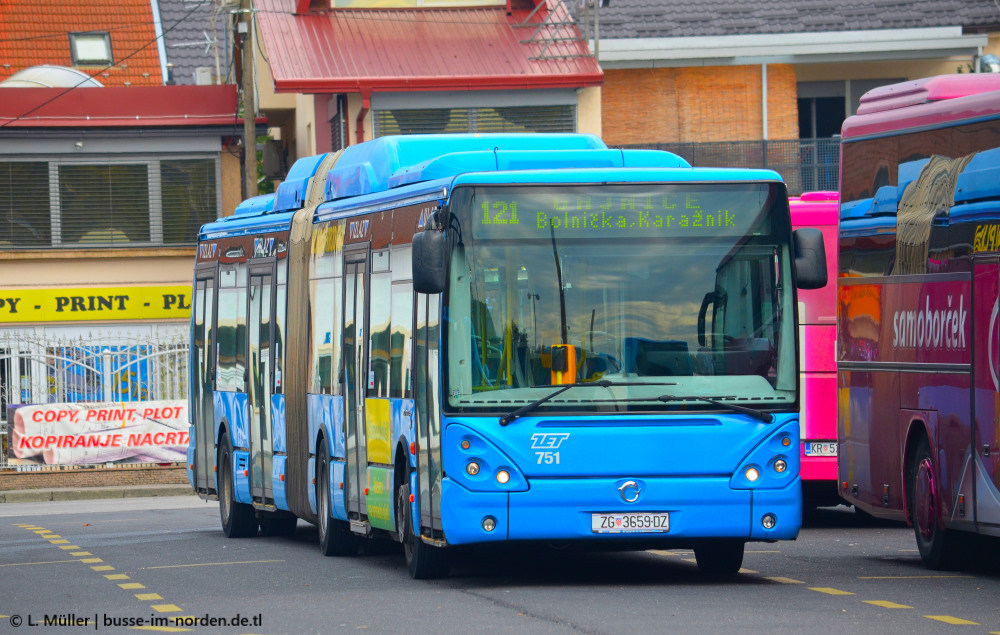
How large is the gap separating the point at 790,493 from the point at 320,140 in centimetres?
2174

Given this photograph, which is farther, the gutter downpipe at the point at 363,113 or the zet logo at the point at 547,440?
the gutter downpipe at the point at 363,113

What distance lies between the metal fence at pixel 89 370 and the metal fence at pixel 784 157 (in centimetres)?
908

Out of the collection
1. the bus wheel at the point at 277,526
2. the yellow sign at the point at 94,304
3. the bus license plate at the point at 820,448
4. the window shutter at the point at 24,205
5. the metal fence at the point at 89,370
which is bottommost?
the bus wheel at the point at 277,526

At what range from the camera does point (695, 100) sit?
115 feet

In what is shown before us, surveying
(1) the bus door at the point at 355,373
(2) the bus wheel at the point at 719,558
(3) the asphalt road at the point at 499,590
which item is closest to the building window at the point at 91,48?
(3) the asphalt road at the point at 499,590

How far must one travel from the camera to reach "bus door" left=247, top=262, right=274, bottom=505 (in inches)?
713

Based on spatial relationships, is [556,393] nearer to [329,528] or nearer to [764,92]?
[329,528]

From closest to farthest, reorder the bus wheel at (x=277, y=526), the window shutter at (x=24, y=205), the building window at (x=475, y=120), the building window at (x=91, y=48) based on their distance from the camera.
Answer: the bus wheel at (x=277, y=526), the building window at (x=475, y=120), the window shutter at (x=24, y=205), the building window at (x=91, y=48)

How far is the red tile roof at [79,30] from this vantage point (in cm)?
4472

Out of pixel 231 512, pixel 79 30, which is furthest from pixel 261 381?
pixel 79 30

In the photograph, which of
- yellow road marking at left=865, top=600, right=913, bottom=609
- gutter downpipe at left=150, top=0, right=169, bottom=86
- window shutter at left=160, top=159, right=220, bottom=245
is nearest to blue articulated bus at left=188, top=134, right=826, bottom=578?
yellow road marking at left=865, top=600, right=913, bottom=609

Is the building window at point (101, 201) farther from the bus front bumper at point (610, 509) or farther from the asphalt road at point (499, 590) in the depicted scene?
the bus front bumper at point (610, 509)

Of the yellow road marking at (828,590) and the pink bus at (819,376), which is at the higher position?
the pink bus at (819,376)

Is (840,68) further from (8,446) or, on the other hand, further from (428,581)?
(428,581)
